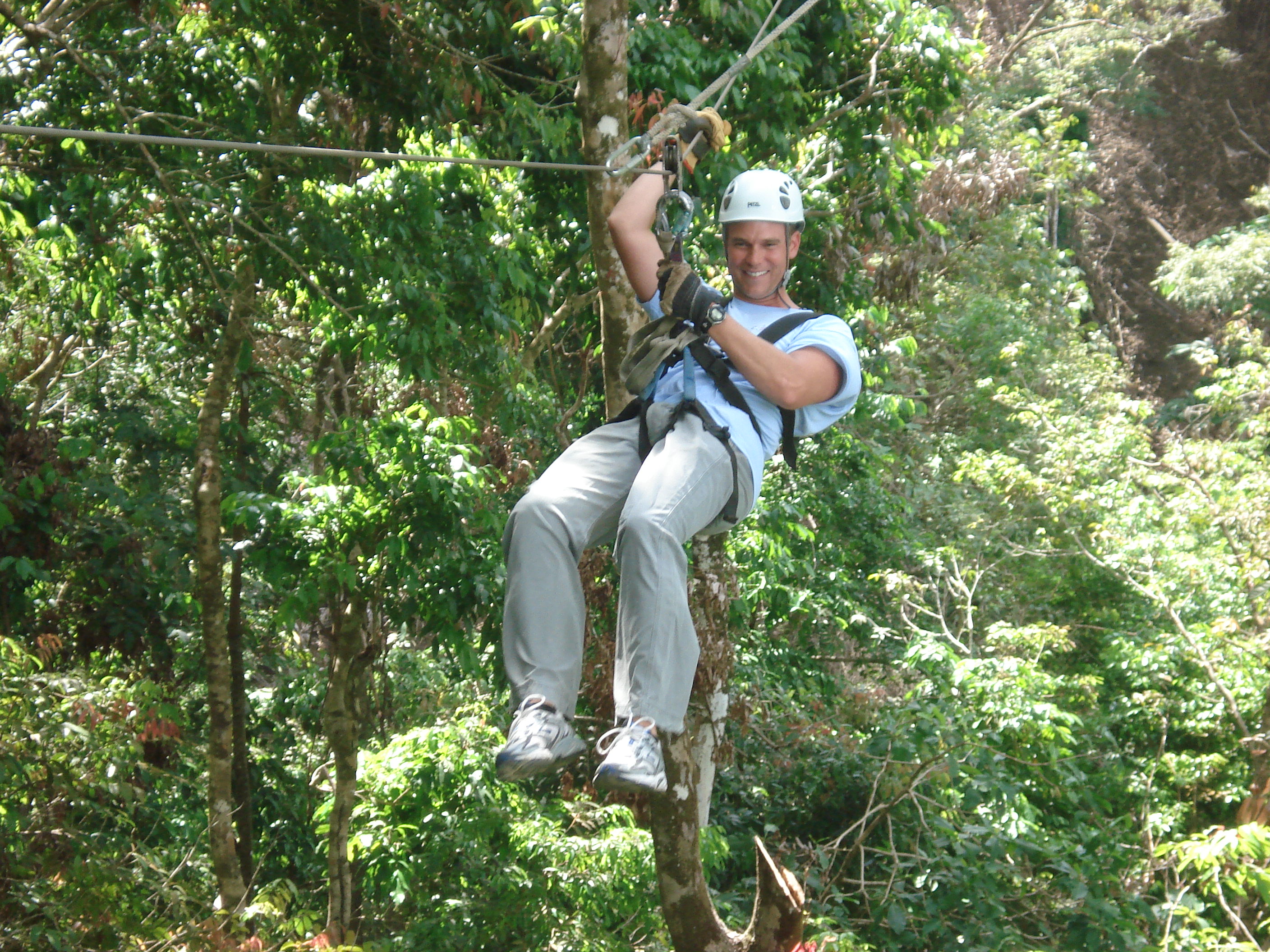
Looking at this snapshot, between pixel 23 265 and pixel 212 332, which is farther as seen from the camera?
pixel 212 332

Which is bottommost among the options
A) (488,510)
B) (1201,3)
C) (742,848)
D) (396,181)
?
(742,848)

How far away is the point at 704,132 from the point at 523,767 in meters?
1.57

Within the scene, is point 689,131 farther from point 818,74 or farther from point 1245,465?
point 1245,465

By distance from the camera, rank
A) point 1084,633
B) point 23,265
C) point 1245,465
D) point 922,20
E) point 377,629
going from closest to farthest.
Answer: point 23,265 → point 922,20 → point 377,629 → point 1245,465 → point 1084,633

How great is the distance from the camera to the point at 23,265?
5672mm

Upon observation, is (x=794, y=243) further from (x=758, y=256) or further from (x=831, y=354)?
(x=831, y=354)

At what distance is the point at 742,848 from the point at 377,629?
245 cm

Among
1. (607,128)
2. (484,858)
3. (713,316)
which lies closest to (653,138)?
(607,128)

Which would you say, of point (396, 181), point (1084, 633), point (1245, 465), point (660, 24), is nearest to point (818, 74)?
point (660, 24)

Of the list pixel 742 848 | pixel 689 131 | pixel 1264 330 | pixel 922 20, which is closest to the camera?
pixel 689 131

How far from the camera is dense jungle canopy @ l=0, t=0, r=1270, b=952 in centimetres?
491

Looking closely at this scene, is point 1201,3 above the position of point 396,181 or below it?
above

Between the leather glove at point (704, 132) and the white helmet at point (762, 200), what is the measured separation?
0.39 ft

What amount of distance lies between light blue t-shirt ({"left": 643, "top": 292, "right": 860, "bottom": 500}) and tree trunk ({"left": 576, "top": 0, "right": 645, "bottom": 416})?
47 cm
